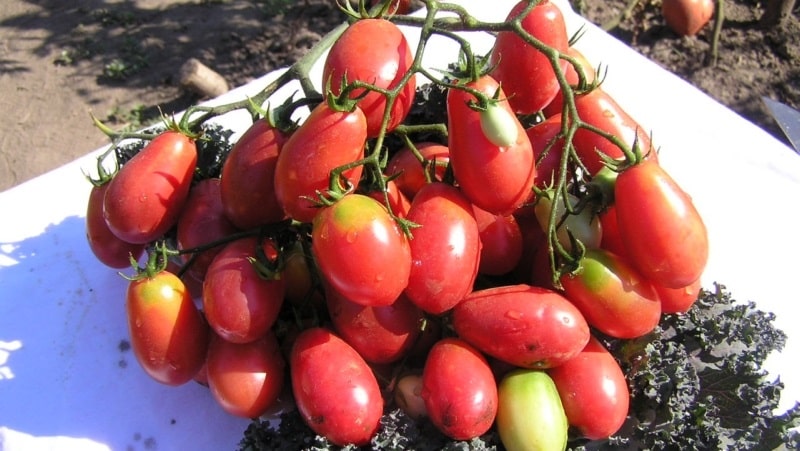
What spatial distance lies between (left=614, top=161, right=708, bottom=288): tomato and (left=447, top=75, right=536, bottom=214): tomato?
0.14 m

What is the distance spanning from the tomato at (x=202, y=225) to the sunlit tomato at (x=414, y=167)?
1.00 ft

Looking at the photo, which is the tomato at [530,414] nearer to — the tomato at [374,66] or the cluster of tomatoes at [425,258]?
the cluster of tomatoes at [425,258]

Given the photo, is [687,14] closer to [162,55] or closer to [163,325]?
[162,55]

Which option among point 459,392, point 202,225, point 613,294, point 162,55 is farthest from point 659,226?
point 162,55

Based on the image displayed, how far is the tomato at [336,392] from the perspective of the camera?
1058 millimetres

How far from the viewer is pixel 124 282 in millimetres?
1596

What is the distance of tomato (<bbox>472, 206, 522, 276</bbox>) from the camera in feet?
3.84

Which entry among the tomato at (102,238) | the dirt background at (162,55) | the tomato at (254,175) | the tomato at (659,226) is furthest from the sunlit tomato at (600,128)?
the dirt background at (162,55)

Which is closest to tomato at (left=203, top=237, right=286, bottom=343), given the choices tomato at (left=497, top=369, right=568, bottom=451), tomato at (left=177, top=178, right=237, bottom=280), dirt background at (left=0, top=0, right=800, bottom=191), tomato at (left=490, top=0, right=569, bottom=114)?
tomato at (left=177, top=178, right=237, bottom=280)

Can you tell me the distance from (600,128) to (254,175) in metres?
0.56

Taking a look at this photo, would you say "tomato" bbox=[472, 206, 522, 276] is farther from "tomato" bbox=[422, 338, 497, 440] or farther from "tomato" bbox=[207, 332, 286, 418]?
"tomato" bbox=[207, 332, 286, 418]

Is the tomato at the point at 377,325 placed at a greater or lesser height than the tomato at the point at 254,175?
lesser

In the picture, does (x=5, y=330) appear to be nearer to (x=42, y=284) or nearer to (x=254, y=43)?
(x=42, y=284)

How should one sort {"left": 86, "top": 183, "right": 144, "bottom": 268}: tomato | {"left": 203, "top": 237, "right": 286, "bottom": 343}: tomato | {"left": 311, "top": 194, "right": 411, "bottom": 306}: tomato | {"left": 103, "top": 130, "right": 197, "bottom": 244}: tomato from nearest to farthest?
{"left": 311, "top": 194, "right": 411, "bottom": 306}: tomato → {"left": 203, "top": 237, "right": 286, "bottom": 343}: tomato → {"left": 103, "top": 130, "right": 197, "bottom": 244}: tomato → {"left": 86, "top": 183, "right": 144, "bottom": 268}: tomato
